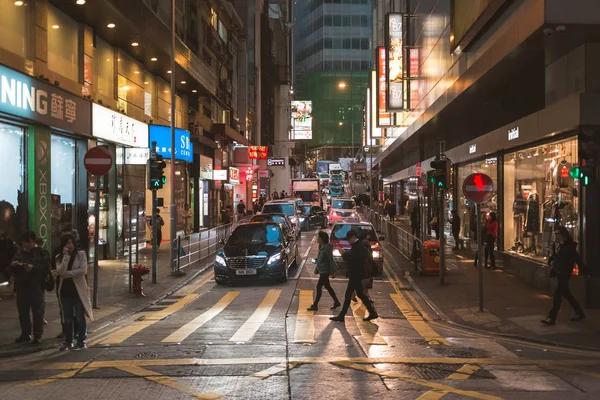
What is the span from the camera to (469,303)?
46.8 feet

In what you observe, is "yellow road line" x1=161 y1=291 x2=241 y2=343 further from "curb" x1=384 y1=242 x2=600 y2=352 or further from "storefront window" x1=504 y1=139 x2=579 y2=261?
"storefront window" x1=504 y1=139 x2=579 y2=261

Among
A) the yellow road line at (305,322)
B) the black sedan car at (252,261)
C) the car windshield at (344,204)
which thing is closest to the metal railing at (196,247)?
the black sedan car at (252,261)

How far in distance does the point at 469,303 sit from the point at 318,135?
360ft

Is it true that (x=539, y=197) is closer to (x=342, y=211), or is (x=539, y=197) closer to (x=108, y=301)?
(x=108, y=301)

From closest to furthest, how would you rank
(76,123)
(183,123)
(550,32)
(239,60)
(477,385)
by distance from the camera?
(477,385), (550,32), (76,123), (183,123), (239,60)

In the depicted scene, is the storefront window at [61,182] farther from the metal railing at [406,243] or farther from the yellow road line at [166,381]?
the yellow road line at [166,381]

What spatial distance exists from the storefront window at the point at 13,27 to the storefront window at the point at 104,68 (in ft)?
16.5

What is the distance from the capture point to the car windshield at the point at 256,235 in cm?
1827

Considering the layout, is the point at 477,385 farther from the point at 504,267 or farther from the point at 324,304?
the point at 504,267

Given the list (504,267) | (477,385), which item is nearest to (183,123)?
(504,267)

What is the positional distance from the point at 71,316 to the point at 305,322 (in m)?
4.20

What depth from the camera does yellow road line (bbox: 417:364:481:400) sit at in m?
7.01

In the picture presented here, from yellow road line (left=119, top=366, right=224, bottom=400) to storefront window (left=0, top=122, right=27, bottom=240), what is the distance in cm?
888

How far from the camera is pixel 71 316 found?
379 inches
